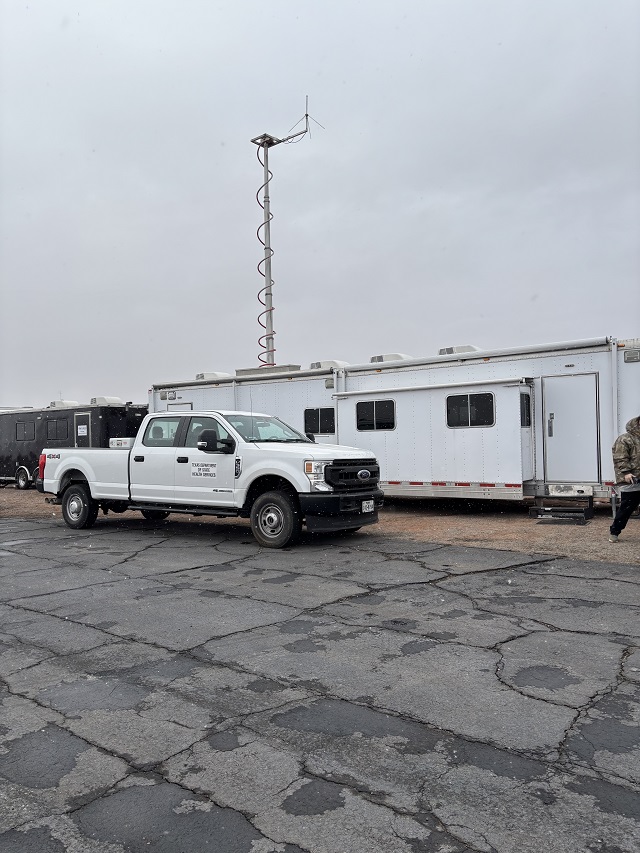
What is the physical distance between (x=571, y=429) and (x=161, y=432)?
697cm

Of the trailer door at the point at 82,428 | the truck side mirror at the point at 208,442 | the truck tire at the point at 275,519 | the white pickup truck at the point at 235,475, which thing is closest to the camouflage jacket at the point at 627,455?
the white pickup truck at the point at 235,475

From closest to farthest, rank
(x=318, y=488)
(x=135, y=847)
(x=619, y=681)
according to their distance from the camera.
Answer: (x=135, y=847) → (x=619, y=681) → (x=318, y=488)

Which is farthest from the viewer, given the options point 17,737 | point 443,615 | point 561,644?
point 443,615

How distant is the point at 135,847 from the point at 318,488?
738 centimetres

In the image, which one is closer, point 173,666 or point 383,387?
point 173,666

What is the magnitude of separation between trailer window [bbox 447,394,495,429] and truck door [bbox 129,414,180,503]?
514cm

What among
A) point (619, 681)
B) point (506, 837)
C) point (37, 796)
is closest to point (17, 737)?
point (37, 796)

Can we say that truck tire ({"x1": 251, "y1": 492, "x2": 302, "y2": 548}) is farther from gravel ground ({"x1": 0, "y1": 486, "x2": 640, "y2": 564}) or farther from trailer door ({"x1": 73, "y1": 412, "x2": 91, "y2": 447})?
trailer door ({"x1": 73, "y1": 412, "x2": 91, "y2": 447})

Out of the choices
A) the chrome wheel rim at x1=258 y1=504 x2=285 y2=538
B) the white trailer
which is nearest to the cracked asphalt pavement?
the chrome wheel rim at x1=258 y1=504 x2=285 y2=538

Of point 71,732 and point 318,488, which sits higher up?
point 318,488

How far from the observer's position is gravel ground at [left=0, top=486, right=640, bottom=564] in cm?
1000

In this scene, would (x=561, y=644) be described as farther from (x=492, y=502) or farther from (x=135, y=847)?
(x=492, y=502)

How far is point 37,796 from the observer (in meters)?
3.37

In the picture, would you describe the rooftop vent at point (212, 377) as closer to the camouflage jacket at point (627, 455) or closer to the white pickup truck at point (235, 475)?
the white pickup truck at point (235, 475)
